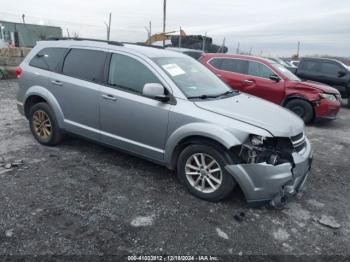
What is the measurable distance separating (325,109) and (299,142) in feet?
15.7

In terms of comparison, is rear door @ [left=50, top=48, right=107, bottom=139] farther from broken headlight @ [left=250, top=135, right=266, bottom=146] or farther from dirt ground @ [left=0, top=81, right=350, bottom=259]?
broken headlight @ [left=250, top=135, right=266, bottom=146]

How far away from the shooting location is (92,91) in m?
4.35

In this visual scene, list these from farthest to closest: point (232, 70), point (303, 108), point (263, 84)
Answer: point (232, 70)
point (263, 84)
point (303, 108)

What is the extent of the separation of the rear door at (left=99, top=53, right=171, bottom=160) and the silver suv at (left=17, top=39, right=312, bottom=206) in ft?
0.04

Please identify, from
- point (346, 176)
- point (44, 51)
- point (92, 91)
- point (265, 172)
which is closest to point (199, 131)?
point (265, 172)

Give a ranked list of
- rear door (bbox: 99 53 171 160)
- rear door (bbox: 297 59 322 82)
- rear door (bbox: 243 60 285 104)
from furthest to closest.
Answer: rear door (bbox: 297 59 322 82) < rear door (bbox: 243 60 285 104) < rear door (bbox: 99 53 171 160)

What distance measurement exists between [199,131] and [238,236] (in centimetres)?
117

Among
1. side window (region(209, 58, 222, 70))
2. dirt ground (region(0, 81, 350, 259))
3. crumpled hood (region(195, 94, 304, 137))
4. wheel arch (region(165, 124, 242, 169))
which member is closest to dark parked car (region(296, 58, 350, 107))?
side window (region(209, 58, 222, 70))

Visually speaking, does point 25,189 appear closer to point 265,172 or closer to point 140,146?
point 140,146

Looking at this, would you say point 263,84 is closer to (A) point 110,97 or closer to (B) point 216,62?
(B) point 216,62

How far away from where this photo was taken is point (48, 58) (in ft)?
16.4

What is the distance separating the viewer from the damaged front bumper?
129 inches

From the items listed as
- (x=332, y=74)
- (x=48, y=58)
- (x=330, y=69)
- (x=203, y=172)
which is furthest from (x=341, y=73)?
Answer: (x=48, y=58)

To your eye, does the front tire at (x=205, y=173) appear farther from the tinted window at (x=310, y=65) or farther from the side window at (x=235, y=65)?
the tinted window at (x=310, y=65)
